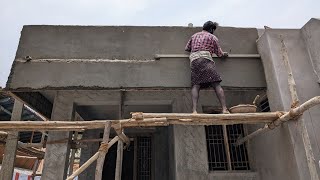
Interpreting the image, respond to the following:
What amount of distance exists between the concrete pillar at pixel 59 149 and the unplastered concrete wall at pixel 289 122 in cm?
438

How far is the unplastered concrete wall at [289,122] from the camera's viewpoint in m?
4.38

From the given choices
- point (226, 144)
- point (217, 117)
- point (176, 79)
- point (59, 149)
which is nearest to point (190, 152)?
point (226, 144)

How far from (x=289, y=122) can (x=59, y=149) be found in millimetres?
4856

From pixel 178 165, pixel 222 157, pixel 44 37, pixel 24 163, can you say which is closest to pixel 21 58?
pixel 44 37

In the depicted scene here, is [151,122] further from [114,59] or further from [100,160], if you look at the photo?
[114,59]

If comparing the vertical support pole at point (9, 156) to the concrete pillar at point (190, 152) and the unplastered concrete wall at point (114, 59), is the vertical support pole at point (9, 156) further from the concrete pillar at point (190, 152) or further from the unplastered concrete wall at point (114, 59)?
the concrete pillar at point (190, 152)

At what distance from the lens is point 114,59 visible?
5.79 meters

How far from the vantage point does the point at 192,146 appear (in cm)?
609

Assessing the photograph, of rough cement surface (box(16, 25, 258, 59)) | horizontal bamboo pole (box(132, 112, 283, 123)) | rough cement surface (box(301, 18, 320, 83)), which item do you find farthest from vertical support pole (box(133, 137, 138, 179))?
rough cement surface (box(301, 18, 320, 83))

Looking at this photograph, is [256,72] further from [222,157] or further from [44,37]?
[44,37]

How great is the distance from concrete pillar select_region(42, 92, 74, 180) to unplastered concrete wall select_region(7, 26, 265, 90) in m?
1.16

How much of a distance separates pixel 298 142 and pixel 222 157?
2263 mm

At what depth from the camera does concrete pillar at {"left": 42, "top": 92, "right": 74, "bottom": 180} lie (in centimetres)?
591

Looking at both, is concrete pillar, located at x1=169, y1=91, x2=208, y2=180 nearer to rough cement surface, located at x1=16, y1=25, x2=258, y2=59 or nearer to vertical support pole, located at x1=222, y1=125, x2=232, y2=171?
vertical support pole, located at x1=222, y1=125, x2=232, y2=171
